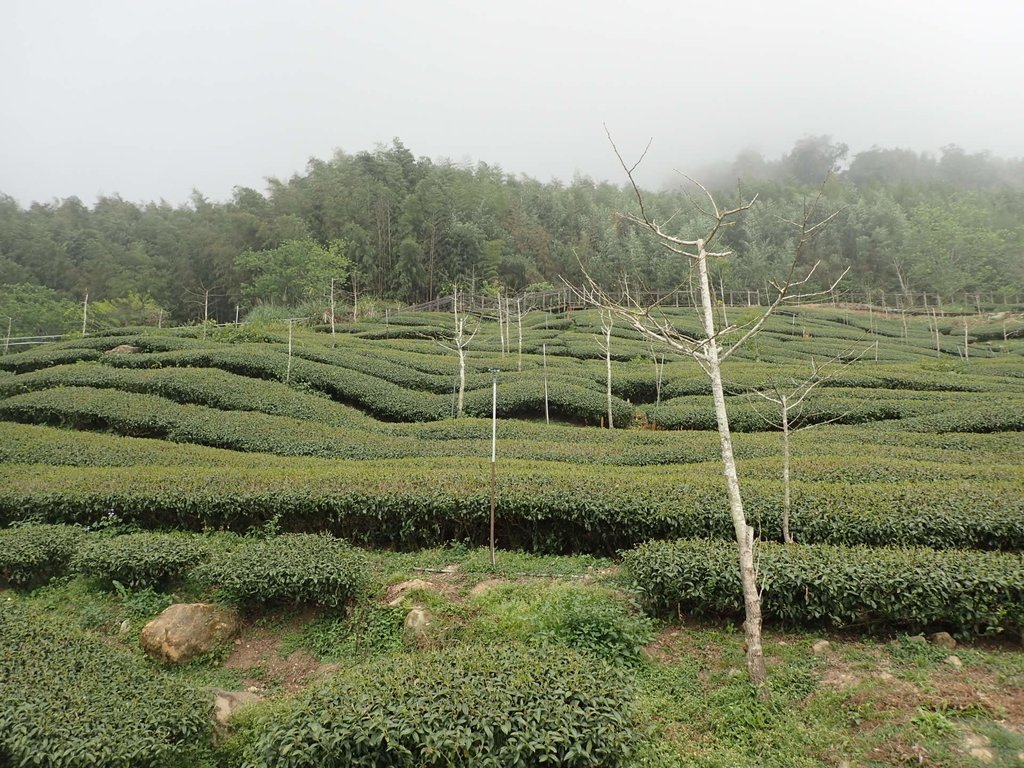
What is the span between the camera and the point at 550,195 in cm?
7119

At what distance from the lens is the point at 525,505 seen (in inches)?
397

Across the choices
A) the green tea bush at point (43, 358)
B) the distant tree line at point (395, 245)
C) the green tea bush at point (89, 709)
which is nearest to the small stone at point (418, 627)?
the green tea bush at point (89, 709)

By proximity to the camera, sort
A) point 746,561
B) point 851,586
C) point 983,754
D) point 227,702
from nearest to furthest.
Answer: point 983,754 → point 746,561 → point 227,702 → point 851,586

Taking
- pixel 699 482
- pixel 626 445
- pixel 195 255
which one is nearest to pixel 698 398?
pixel 626 445

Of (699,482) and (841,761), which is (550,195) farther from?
(841,761)

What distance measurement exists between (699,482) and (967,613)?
470cm

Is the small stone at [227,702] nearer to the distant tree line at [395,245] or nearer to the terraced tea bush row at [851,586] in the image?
the terraced tea bush row at [851,586]

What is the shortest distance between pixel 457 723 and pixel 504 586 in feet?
12.1

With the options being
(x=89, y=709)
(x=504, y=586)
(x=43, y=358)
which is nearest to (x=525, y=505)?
(x=504, y=586)

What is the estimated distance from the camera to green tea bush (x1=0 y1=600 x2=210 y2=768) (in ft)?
15.0

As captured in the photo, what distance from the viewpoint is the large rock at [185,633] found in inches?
277

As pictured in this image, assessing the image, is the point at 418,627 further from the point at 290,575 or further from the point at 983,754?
the point at 983,754

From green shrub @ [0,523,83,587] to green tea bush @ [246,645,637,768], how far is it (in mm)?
6612

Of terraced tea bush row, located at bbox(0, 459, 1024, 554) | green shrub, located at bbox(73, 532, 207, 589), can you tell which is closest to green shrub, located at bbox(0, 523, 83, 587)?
green shrub, located at bbox(73, 532, 207, 589)
